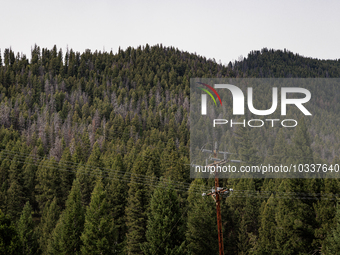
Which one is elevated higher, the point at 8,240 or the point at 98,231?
the point at 8,240

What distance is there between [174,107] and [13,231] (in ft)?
468

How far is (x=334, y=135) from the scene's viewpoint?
13350cm

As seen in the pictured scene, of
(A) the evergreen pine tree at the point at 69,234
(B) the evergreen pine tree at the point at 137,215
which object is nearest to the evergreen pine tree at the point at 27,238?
(A) the evergreen pine tree at the point at 69,234

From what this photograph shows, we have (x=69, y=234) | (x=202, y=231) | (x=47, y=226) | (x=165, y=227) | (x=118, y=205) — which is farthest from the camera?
(x=118, y=205)

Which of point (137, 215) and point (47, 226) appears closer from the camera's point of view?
point (137, 215)

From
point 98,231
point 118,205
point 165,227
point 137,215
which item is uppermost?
point 165,227

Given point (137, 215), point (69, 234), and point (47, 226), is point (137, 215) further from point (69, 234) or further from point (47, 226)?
point (47, 226)

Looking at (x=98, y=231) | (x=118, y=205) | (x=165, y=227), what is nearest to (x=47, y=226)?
(x=118, y=205)

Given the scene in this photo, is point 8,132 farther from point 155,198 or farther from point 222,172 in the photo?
point 155,198

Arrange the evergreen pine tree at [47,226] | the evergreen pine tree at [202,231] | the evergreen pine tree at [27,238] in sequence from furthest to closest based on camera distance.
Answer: the evergreen pine tree at [47,226] < the evergreen pine tree at [27,238] < the evergreen pine tree at [202,231]

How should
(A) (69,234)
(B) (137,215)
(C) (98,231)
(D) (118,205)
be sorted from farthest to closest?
(D) (118,205) → (B) (137,215) → (A) (69,234) → (C) (98,231)

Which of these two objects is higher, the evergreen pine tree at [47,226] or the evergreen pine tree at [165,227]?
the evergreen pine tree at [165,227]

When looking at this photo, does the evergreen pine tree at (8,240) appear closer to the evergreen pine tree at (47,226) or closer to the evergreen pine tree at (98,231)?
the evergreen pine tree at (98,231)

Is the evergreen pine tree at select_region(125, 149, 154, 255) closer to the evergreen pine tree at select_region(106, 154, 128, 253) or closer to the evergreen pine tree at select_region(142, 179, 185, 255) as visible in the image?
the evergreen pine tree at select_region(106, 154, 128, 253)
